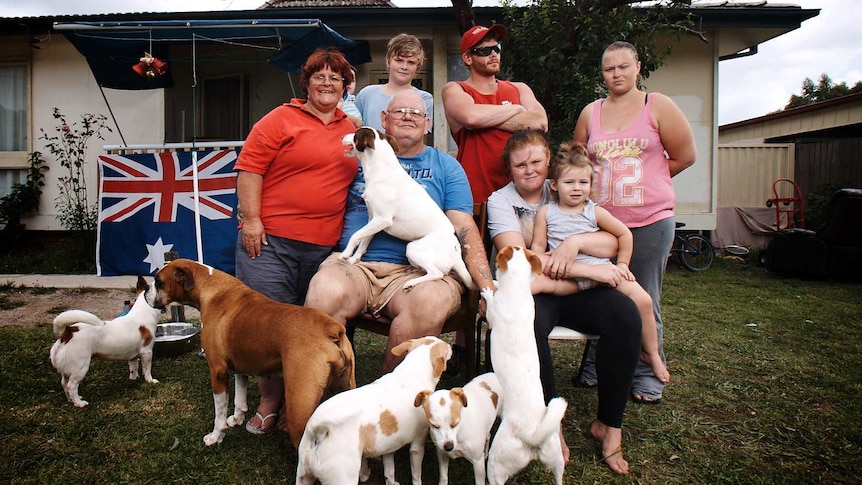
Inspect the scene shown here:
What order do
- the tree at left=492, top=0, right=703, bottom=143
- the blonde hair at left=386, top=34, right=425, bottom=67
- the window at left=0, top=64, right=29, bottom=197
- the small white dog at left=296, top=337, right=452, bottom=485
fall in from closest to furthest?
the small white dog at left=296, top=337, right=452, bottom=485 → the blonde hair at left=386, top=34, right=425, bottom=67 → the tree at left=492, top=0, right=703, bottom=143 → the window at left=0, top=64, right=29, bottom=197

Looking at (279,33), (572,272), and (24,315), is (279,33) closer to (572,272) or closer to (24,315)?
(24,315)

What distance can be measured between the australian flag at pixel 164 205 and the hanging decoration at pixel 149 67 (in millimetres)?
1151

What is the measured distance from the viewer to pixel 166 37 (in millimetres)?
6770

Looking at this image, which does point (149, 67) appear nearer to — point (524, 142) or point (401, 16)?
point (401, 16)

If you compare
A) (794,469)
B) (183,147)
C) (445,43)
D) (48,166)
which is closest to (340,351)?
(794,469)

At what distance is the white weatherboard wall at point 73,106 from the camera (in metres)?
8.74

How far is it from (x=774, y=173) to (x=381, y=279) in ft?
37.5

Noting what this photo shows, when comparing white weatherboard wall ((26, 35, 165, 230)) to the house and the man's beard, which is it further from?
the man's beard

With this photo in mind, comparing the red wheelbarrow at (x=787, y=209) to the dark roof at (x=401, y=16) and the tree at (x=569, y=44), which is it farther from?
the tree at (x=569, y=44)

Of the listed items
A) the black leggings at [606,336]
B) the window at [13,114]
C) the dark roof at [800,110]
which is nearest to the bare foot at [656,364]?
the black leggings at [606,336]

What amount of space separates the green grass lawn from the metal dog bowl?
85 mm

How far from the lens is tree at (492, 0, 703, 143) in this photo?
6742mm

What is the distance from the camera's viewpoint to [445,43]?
347 inches

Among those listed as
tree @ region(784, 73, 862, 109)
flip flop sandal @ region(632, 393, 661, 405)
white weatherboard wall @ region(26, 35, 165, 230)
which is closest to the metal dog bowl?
flip flop sandal @ region(632, 393, 661, 405)
